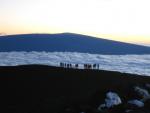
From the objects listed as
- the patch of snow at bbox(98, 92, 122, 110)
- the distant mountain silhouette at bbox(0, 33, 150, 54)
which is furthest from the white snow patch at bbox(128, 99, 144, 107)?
the distant mountain silhouette at bbox(0, 33, 150, 54)

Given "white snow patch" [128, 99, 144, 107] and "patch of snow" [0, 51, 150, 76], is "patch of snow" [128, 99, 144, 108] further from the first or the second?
"patch of snow" [0, 51, 150, 76]

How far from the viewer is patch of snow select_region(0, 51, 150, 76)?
70.2m

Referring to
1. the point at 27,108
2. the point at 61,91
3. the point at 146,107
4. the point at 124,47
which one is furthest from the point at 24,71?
the point at 124,47

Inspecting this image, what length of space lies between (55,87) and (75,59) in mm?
38786

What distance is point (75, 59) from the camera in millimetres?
75812

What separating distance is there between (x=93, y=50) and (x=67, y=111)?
6153 centimetres

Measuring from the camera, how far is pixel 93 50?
90000 millimetres

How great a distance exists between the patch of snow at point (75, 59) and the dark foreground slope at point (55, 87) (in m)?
23.7

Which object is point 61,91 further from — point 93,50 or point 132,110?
point 93,50

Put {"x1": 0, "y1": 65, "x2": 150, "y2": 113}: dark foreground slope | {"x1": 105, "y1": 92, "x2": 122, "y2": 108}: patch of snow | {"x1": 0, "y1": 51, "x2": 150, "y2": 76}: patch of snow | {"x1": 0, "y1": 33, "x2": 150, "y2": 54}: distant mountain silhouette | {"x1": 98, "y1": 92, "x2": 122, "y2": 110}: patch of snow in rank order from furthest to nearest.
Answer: {"x1": 0, "y1": 33, "x2": 150, "y2": 54}: distant mountain silhouette
{"x1": 0, "y1": 51, "x2": 150, "y2": 76}: patch of snow
{"x1": 0, "y1": 65, "x2": 150, "y2": 113}: dark foreground slope
{"x1": 105, "y1": 92, "x2": 122, "y2": 108}: patch of snow
{"x1": 98, "y1": 92, "x2": 122, "y2": 110}: patch of snow

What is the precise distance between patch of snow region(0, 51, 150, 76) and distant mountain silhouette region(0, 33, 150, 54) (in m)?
2.06

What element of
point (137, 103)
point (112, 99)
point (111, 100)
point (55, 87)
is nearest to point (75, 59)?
point (55, 87)

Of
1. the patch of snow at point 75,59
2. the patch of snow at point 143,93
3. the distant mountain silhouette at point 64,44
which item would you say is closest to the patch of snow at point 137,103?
the patch of snow at point 143,93

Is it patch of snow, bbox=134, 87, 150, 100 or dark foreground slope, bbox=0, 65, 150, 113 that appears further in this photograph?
patch of snow, bbox=134, 87, 150, 100
